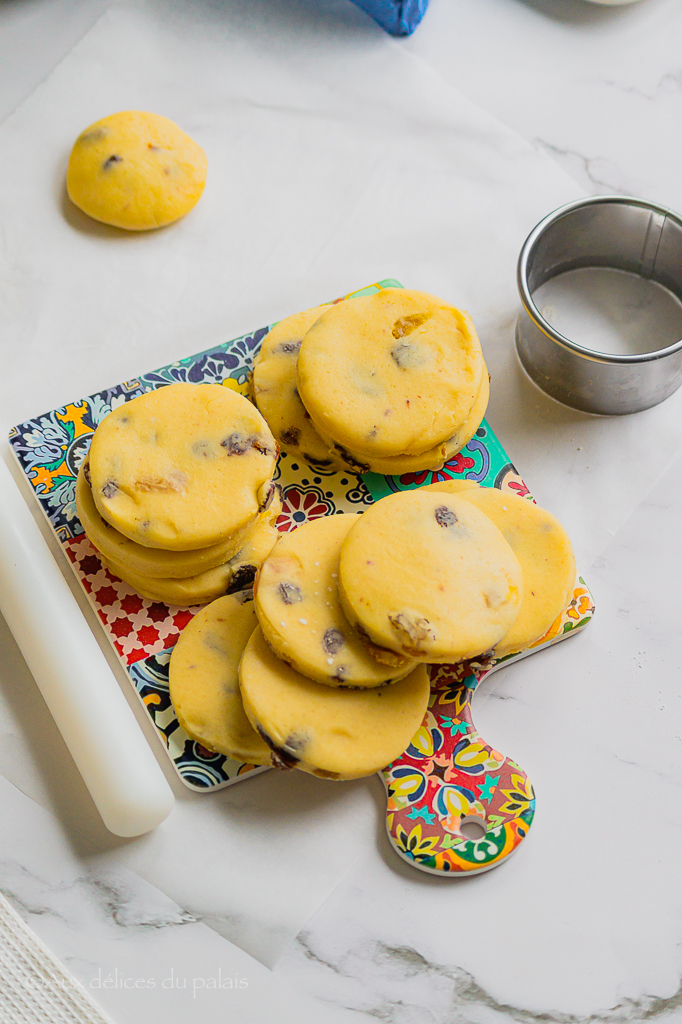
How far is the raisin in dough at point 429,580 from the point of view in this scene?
1134 millimetres

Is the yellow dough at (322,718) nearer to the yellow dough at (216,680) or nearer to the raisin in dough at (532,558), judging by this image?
the yellow dough at (216,680)

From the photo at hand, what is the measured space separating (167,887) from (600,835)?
67 centimetres

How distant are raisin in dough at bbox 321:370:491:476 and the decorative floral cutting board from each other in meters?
0.06

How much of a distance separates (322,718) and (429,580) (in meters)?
0.24

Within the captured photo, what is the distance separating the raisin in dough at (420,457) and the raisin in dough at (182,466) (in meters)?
0.15

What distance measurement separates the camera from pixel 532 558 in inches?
51.8

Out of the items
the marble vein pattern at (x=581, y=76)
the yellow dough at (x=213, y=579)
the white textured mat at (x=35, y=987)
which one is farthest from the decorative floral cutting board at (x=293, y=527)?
the marble vein pattern at (x=581, y=76)

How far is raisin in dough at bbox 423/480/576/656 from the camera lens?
4.17ft

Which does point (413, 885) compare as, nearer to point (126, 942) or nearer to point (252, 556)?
point (126, 942)

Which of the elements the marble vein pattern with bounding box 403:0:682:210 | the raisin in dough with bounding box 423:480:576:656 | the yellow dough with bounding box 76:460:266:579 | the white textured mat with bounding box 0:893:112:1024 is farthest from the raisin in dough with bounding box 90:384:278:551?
the marble vein pattern with bounding box 403:0:682:210

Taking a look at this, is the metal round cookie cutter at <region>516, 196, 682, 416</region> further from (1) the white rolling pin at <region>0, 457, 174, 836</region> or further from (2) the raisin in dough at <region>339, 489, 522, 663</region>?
(1) the white rolling pin at <region>0, 457, 174, 836</region>

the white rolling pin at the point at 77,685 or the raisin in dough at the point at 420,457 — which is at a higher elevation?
the raisin in dough at the point at 420,457

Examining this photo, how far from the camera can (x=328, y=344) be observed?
54.1 inches

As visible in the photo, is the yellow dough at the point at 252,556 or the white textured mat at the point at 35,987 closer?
the white textured mat at the point at 35,987
